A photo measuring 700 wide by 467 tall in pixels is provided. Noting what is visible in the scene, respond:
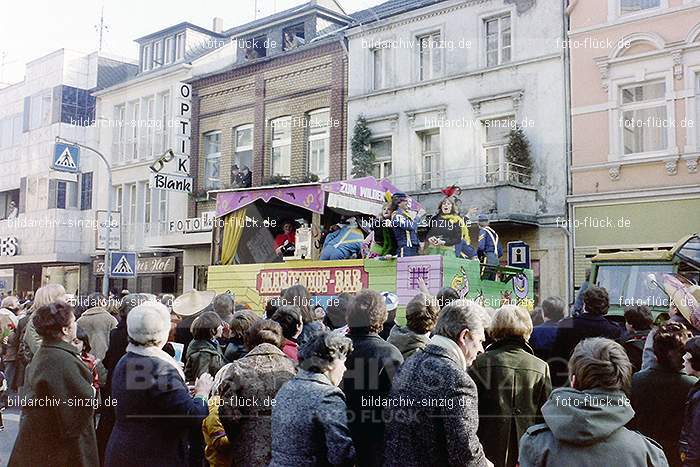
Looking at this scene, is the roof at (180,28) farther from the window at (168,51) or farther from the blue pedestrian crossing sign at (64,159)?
the blue pedestrian crossing sign at (64,159)

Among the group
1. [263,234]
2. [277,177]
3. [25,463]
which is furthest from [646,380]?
[277,177]

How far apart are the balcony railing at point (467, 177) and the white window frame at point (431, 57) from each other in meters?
2.80

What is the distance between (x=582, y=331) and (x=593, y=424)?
2.99 metres

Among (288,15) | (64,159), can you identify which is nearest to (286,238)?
(64,159)

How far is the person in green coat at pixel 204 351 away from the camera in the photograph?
5688mm

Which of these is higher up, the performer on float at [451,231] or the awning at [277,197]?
the awning at [277,197]

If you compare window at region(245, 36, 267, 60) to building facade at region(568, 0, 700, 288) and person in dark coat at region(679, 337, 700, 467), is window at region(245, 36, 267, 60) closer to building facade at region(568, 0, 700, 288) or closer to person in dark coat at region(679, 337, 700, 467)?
building facade at region(568, 0, 700, 288)

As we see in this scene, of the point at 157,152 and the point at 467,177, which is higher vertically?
the point at 157,152

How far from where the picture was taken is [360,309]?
15.0 feet

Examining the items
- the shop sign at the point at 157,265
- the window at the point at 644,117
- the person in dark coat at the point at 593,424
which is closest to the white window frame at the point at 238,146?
the shop sign at the point at 157,265

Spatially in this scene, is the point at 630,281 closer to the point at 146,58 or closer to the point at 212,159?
the point at 212,159

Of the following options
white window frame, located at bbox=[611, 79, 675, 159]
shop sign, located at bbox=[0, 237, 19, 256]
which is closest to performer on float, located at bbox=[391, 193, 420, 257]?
white window frame, located at bbox=[611, 79, 675, 159]

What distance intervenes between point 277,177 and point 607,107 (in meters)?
10.3

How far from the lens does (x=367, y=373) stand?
14.8ft
